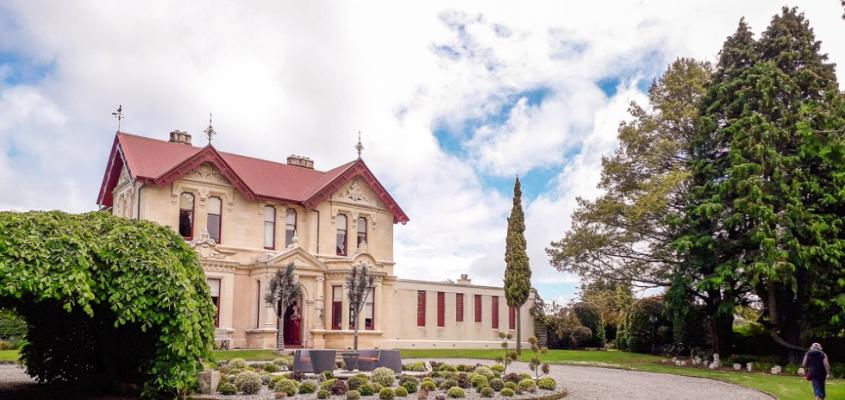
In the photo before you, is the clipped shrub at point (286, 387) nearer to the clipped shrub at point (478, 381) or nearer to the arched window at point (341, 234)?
the clipped shrub at point (478, 381)

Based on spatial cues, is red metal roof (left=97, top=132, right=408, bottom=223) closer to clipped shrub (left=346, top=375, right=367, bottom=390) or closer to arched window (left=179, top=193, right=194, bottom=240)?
arched window (left=179, top=193, right=194, bottom=240)

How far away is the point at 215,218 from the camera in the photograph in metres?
37.9

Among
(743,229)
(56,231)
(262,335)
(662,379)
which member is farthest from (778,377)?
(56,231)

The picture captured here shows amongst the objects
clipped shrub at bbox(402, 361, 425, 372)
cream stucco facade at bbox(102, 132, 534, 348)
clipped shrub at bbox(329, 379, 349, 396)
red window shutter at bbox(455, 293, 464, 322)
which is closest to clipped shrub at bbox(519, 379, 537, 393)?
clipped shrub at bbox(329, 379, 349, 396)

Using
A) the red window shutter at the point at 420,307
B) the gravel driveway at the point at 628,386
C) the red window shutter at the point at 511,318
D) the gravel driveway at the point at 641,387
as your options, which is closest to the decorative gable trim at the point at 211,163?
the red window shutter at the point at 420,307

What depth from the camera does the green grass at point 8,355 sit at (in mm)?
26078

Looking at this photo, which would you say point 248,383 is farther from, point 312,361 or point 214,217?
point 214,217

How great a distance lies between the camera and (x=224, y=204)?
38.0 meters

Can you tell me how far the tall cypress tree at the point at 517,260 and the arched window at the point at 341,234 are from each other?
31.1 ft

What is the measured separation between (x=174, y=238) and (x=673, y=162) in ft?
93.0

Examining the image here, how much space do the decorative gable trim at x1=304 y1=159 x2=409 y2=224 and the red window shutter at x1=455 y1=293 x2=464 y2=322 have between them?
557 cm

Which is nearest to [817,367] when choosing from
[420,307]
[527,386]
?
[527,386]

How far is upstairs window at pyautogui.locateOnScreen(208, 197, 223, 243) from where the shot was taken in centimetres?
3772

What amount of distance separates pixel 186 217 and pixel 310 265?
6.52 m
